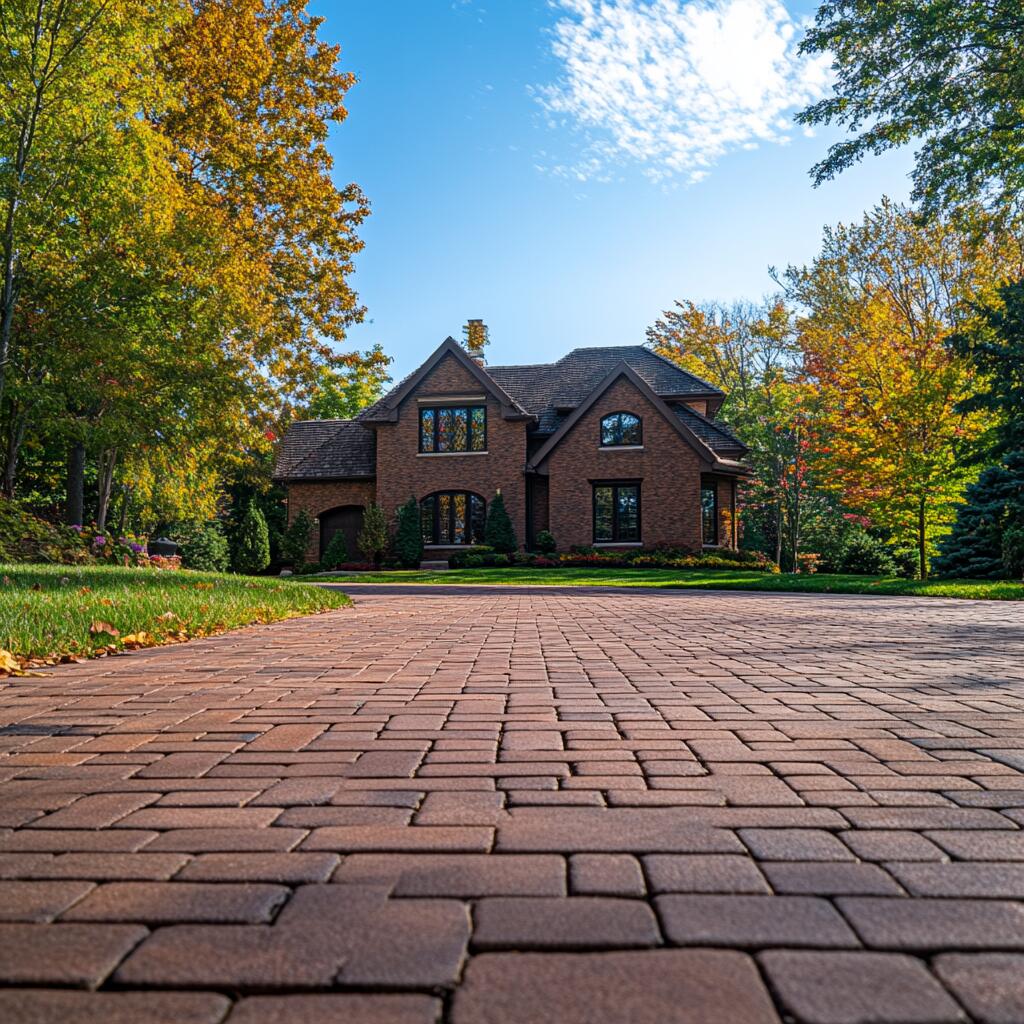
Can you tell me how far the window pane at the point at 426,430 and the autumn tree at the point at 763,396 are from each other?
12060mm

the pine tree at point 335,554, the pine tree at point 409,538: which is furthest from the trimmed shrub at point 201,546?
the pine tree at point 409,538

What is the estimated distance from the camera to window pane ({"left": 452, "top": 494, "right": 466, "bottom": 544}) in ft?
→ 95.1

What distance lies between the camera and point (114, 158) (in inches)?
595

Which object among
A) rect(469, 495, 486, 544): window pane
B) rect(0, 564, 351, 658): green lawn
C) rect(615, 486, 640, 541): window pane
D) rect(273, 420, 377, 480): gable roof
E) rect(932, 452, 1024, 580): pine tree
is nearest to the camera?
rect(0, 564, 351, 658): green lawn

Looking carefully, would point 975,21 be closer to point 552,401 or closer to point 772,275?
point 552,401

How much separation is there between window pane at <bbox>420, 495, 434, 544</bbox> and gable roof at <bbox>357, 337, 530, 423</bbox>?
3101 millimetres

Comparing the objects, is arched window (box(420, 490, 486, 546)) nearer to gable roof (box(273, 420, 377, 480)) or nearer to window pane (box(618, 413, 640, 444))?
gable roof (box(273, 420, 377, 480))

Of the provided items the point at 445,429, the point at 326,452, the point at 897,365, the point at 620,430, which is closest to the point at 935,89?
the point at 897,365

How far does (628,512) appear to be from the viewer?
2788cm

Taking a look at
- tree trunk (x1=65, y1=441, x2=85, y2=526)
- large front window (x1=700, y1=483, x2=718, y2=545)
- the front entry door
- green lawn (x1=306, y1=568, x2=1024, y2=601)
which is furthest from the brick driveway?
the front entry door

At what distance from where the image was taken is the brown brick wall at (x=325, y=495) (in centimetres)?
2994

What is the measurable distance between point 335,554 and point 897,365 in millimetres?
18869

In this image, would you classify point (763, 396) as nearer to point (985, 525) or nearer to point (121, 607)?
point (985, 525)

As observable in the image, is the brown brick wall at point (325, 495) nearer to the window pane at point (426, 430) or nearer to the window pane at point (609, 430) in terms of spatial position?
the window pane at point (426, 430)
